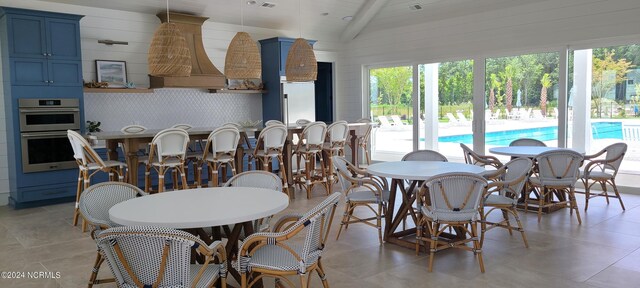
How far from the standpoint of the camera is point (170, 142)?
5762 mm

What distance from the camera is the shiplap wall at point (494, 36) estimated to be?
6812mm

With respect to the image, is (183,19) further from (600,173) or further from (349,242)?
(600,173)

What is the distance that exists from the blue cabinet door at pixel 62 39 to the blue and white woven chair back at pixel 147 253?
16.7 feet

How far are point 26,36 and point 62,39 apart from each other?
0.42 m

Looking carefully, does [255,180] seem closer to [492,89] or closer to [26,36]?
[26,36]

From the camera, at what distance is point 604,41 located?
6922 mm

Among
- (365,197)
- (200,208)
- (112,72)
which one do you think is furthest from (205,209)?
(112,72)

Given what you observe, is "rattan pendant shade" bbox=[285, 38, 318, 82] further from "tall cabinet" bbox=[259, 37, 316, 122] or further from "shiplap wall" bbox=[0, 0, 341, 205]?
"shiplap wall" bbox=[0, 0, 341, 205]

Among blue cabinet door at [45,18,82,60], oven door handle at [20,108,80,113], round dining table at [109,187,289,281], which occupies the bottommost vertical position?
round dining table at [109,187,289,281]

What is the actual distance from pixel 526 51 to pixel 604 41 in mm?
1122

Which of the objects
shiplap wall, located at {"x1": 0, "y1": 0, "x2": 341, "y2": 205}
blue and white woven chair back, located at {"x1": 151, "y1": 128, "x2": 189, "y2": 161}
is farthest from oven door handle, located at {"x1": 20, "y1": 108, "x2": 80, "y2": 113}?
blue and white woven chair back, located at {"x1": 151, "y1": 128, "x2": 189, "y2": 161}

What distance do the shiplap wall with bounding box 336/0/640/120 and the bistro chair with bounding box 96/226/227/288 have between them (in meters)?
6.62

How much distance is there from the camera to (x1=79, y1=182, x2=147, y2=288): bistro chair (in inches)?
126

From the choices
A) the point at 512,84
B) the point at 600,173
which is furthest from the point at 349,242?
the point at 512,84
